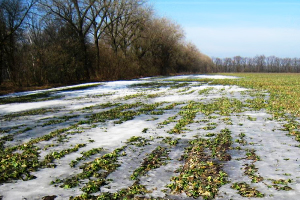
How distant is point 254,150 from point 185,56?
64.5 metres

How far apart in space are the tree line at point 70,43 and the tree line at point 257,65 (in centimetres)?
8262

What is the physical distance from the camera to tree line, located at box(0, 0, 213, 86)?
23.4 metres

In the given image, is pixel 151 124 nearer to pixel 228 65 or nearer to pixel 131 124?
pixel 131 124

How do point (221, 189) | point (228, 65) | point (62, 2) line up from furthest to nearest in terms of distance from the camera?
point (228, 65) < point (62, 2) < point (221, 189)

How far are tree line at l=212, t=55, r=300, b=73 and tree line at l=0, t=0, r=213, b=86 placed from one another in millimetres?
82618

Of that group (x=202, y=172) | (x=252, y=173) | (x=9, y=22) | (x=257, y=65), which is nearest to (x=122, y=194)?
(x=202, y=172)

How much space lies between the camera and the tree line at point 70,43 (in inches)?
923

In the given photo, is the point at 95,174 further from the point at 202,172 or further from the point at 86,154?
the point at 202,172

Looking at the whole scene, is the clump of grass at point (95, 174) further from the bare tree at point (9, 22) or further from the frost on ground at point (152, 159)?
the bare tree at point (9, 22)

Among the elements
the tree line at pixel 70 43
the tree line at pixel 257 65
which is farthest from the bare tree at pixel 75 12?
the tree line at pixel 257 65

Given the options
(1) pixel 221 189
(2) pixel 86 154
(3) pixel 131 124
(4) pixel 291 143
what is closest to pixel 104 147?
(2) pixel 86 154

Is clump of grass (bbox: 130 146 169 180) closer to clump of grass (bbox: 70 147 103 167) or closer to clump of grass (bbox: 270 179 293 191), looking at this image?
clump of grass (bbox: 70 147 103 167)

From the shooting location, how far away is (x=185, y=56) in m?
67.5

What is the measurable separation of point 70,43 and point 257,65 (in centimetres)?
12444
